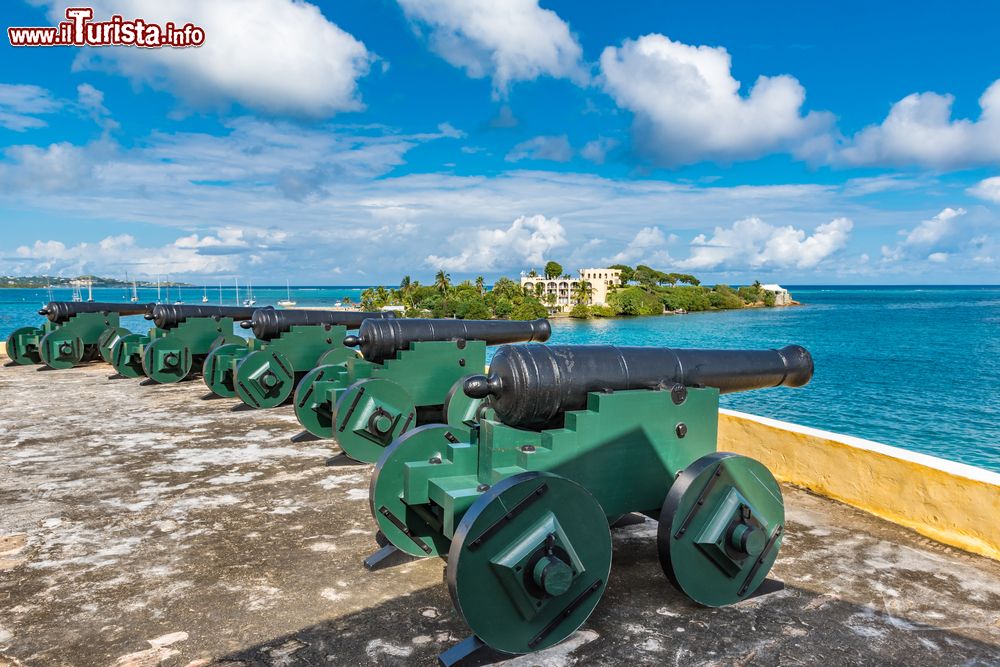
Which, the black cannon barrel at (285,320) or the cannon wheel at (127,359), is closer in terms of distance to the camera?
the black cannon barrel at (285,320)

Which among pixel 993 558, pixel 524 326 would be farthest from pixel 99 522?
pixel 993 558

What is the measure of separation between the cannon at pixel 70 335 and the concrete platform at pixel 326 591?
28.3 feet

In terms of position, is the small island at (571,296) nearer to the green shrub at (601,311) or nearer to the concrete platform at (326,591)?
the green shrub at (601,311)

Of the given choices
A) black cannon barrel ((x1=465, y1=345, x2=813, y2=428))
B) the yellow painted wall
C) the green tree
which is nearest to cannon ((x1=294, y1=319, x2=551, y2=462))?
black cannon barrel ((x1=465, y1=345, x2=813, y2=428))

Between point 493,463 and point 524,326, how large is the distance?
4.50 meters

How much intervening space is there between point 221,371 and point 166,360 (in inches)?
100.0

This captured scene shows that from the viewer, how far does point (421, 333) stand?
712 cm

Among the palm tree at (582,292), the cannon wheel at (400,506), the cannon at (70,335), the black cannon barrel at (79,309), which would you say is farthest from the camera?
the palm tree at (582,292)

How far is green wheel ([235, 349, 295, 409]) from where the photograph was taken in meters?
8.43

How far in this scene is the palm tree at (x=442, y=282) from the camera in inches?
3885

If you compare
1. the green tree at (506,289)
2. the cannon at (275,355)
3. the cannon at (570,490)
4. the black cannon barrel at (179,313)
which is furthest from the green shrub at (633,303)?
the cannon at (570,490)

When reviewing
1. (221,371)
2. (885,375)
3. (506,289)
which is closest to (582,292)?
(506,289)

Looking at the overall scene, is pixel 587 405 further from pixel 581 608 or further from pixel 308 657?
pixel 308 657

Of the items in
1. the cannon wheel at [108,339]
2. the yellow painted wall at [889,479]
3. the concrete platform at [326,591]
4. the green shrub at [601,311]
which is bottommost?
the green shrub at [601,311]
